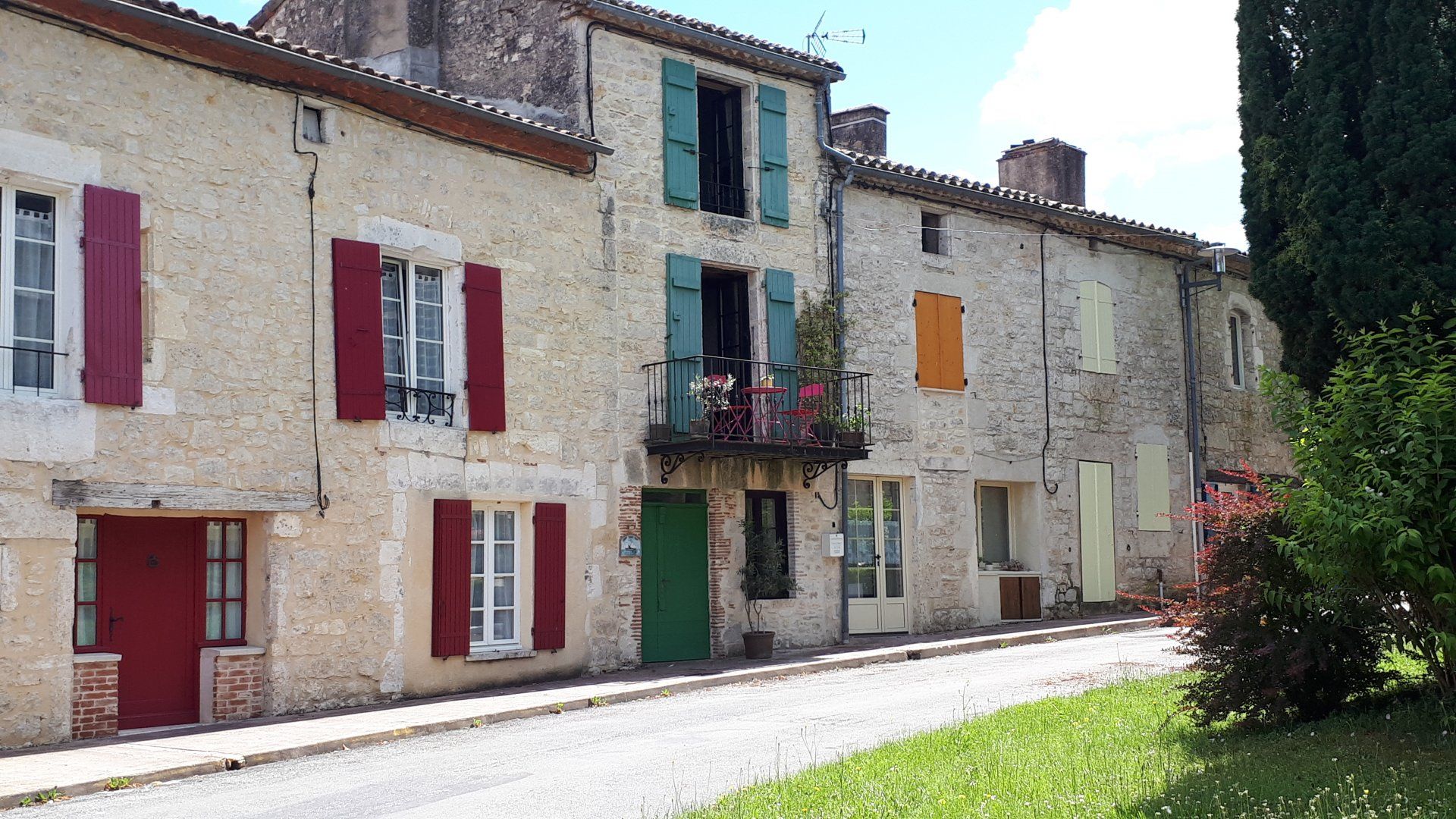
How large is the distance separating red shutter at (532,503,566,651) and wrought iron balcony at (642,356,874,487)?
1.63 m

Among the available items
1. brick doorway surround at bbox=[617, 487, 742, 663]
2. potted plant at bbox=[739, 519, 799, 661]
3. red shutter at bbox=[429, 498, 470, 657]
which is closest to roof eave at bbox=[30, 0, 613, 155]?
red shutter at bbox=[429, 498, 470, 657]

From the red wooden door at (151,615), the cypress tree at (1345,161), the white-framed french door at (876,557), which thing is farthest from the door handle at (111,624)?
the cypress tree at (1345,161)

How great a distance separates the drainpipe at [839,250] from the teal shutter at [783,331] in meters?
0.76

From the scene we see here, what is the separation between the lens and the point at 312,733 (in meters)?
10.5

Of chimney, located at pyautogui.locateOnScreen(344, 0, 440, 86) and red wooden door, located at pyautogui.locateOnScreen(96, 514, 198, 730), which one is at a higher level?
chimney, located at pyautogui.locateOnScreen(344, 0, 440, 86)

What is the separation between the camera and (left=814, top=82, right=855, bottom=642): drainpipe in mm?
17391

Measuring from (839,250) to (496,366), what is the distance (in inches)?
220

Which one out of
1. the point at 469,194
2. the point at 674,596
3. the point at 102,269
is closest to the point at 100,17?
→ the point at 102,269

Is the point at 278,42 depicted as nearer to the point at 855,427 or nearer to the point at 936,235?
the point at 855,427

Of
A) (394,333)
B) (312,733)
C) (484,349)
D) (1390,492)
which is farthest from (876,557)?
(1390,492)

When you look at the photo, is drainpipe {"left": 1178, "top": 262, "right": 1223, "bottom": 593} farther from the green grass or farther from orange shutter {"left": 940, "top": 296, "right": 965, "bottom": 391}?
the green grass

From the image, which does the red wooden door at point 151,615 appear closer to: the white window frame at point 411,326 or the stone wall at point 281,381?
the stone wall at point 281,381

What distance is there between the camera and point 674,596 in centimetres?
1591

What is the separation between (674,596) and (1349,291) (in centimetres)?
774
